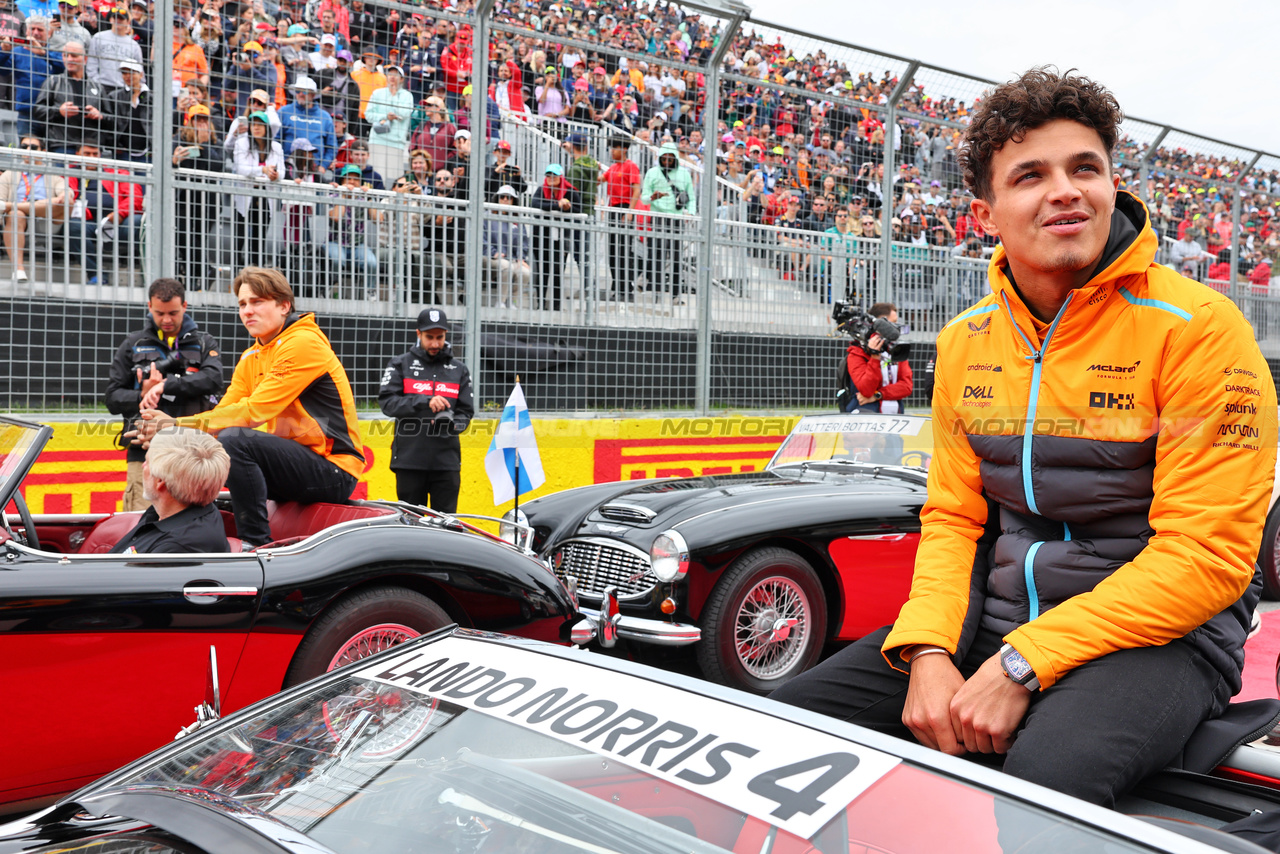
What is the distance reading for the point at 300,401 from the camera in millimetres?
5328

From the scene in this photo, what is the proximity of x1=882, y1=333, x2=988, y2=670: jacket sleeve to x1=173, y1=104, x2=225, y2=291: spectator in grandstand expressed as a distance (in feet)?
21.5

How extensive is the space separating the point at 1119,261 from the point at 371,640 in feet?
9.84

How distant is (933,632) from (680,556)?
327 centimetres

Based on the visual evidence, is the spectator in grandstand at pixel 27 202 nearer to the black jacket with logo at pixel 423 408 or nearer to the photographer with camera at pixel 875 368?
the black jacket with logo at pixel 423 408

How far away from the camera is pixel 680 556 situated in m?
5.23

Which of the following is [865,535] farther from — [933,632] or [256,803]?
[256,803]

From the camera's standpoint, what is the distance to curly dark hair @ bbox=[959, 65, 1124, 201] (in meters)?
1.98

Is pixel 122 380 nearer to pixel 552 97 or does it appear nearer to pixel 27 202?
pixel 27 202

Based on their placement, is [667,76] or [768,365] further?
[768,365]

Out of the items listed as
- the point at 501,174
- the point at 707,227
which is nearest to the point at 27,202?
the point at 501,174

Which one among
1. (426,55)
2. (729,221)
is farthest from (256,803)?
(729,221)

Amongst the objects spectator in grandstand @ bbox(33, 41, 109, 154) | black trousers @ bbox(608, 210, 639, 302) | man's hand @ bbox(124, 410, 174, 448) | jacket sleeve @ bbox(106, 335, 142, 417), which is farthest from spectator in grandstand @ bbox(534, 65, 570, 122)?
man's hand @ bbox(124, 410, 174, 448)

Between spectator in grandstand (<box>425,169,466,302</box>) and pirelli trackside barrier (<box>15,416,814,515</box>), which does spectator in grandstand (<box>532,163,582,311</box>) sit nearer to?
spectator in grandstand (<box>425,169,466,302</box>)

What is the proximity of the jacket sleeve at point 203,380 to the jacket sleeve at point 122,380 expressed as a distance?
27cm
